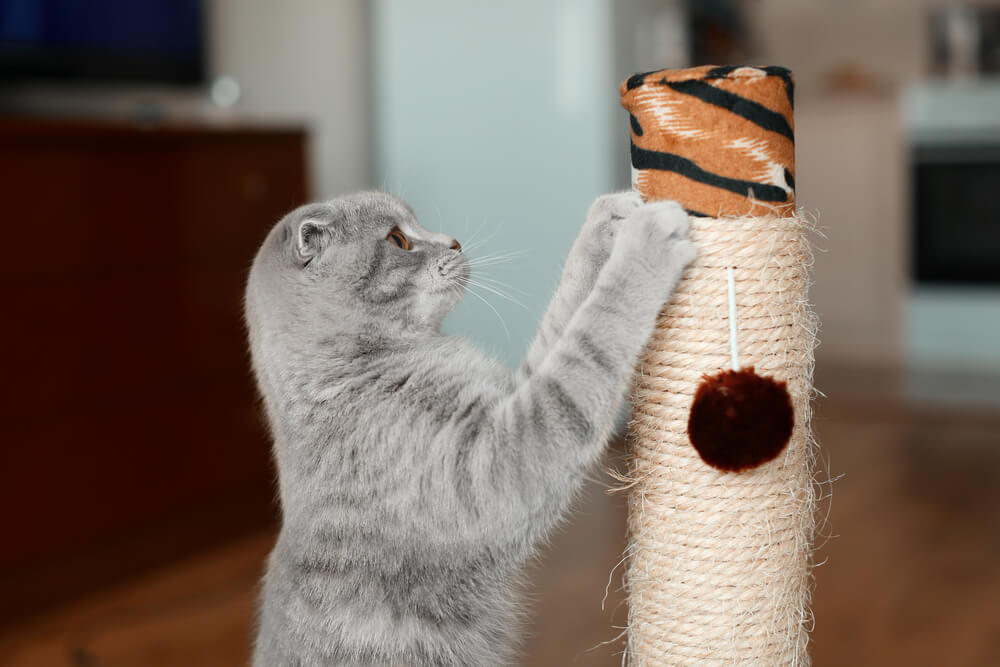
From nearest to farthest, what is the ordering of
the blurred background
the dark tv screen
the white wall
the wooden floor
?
the wooden floor
the blurred background
the dark tv screen
the white wall

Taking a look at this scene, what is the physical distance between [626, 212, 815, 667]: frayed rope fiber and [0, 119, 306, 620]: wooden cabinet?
5.02ft

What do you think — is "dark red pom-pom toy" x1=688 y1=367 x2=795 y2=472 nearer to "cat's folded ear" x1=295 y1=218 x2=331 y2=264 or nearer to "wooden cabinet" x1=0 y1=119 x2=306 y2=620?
"cat's folded ear" x1=295 y1=218 x2=331 y2=264

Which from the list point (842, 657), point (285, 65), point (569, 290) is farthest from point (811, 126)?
point (569, 290)

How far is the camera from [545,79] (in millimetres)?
3148

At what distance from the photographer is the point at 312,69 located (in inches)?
128

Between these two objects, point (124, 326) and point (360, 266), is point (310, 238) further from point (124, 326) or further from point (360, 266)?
point (124, 326)

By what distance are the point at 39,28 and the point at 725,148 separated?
2045 millimetres

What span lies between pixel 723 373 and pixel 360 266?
35 centimetres

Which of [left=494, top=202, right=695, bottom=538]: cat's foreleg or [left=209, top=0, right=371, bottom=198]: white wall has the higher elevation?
[left=209, top=0, right=371, bottom=198]: white wall

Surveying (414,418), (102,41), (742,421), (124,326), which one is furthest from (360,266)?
(102,41)

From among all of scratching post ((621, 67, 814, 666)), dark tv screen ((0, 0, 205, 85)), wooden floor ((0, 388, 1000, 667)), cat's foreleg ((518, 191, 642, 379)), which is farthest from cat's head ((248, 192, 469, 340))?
dark tv screen ((0, 0, 205, 85))

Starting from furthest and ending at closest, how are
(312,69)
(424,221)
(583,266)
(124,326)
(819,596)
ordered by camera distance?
(424,221)
(312,69)
(124,326)
(819,596)
(583,266)

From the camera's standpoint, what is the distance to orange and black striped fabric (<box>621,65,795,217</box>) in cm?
79

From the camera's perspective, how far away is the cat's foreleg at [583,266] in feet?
2.81
